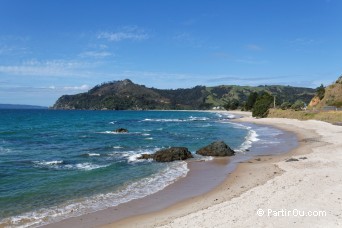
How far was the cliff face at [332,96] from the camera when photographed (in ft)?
330

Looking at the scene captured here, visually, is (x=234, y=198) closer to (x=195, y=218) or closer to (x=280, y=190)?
(x=280, y=190)

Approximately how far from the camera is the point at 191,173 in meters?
24.3

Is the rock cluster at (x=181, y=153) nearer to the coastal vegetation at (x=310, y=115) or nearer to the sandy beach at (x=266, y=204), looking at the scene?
the sandy beach at (x=266, y=204)

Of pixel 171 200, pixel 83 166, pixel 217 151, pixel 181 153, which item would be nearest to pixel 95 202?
pixel 171 200

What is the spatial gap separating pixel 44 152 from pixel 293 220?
30878 mm

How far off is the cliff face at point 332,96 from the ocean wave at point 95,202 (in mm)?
88376

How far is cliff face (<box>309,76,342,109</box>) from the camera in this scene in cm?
10064

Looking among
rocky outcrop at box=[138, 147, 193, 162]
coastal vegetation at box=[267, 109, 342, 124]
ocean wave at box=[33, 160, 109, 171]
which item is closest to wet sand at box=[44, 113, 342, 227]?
rocky outcrop at box=[138, 147, 193, 162]

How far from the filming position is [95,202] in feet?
56.8

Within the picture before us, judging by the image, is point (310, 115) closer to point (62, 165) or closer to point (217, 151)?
point (217, 151)

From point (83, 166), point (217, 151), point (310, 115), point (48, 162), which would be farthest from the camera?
point (310, 115)

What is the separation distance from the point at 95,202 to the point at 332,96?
4088 inches

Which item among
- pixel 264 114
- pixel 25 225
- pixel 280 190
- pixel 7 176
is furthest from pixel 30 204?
pixel 264 114

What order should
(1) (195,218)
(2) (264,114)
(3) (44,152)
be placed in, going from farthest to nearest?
(2) (264,114) → (3) (44,152) → (1) (195,218)
